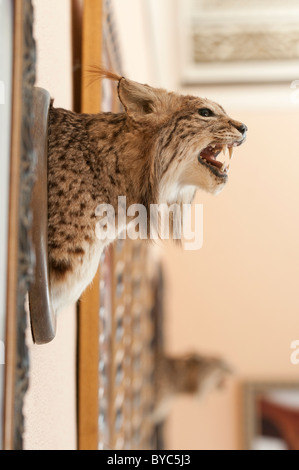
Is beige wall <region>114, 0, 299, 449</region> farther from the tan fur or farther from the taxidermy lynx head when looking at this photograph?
the taxidermy lynx head

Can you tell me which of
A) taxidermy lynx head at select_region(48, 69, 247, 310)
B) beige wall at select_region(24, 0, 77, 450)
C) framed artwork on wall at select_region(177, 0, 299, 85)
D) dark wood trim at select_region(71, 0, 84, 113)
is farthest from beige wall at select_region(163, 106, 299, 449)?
taxidermy lynx head at select_region(48, 69, 247, 310)

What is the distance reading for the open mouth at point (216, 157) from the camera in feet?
2.04

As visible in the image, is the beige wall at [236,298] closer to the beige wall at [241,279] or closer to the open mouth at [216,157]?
the beige wall at [241,279]

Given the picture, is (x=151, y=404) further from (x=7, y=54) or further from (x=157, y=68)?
(x=7, y=54)

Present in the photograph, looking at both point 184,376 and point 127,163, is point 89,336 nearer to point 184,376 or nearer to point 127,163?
point 127,163

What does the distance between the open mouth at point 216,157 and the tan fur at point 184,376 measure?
203 centimetres

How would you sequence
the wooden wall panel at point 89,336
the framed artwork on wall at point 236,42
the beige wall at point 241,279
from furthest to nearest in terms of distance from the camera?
1. the framed artwork on wall at point 236,42
2. the beige wall at point 241,279
3. the wooden wall panel at point 89,336

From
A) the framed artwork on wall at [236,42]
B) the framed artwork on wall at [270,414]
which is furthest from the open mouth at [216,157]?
the framed artwork on wall at [236,42]

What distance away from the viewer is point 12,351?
20.2 inches

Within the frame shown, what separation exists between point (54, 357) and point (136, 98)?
1.15 ft

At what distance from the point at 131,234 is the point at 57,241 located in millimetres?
92

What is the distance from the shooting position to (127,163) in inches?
27.1

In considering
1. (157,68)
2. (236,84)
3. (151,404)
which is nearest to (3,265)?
(151,404)

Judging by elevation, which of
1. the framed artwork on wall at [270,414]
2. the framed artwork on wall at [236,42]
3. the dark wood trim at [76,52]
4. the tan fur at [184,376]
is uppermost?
the framed artwork on wall at [236,42]
